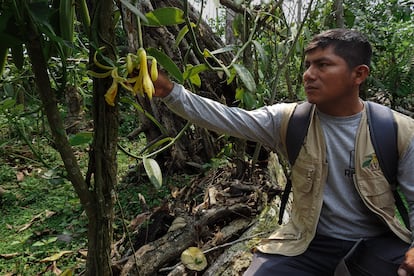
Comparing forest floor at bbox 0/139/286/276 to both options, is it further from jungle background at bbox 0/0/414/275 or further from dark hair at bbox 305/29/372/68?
dark hair at bbox 305/29/372/68

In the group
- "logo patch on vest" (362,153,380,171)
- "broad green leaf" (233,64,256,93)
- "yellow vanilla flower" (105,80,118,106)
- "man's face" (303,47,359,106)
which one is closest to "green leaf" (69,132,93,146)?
"yellow vanilla flower" (105,80,118,106)

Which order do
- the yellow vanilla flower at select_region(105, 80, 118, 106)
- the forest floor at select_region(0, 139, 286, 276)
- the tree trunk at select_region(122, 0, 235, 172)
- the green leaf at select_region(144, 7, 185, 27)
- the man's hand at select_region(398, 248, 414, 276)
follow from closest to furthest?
1. the yellow vanilla flower at select_region(105, 80, 118, 106)
2. the green leaf at select_region(144, 7, 185, 27)
3. the man's hand at select_region(398, 248, 414, 276)
4. the forest floor at select_region(0, 139, 286, 276)
5. the tree trunk at select_region(122, 0, 235, 172)

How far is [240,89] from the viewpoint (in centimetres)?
149

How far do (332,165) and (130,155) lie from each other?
0.56 meters

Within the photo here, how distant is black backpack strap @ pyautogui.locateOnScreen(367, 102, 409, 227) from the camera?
1.07 meters

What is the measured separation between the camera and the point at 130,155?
0.88 m

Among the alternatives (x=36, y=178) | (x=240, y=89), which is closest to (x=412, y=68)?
(x=240, y=89)

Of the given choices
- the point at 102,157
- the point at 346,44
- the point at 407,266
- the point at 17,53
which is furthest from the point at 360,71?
the point at 17,53

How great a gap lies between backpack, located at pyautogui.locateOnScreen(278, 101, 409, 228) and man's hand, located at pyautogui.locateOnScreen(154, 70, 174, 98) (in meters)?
0.37

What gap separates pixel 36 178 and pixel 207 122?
1.57 m

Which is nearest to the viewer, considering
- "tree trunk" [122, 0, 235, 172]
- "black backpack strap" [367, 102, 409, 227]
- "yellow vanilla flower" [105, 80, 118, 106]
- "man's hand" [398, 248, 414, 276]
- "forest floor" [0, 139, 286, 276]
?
"yellow vanilla flower" [105, 80, 118, 106]

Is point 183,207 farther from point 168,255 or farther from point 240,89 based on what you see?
point 240,89

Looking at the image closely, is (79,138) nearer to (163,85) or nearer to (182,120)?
(163,85)

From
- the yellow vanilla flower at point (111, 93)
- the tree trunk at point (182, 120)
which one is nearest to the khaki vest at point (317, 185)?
the yellow vanilla flower at point (111, 93)
